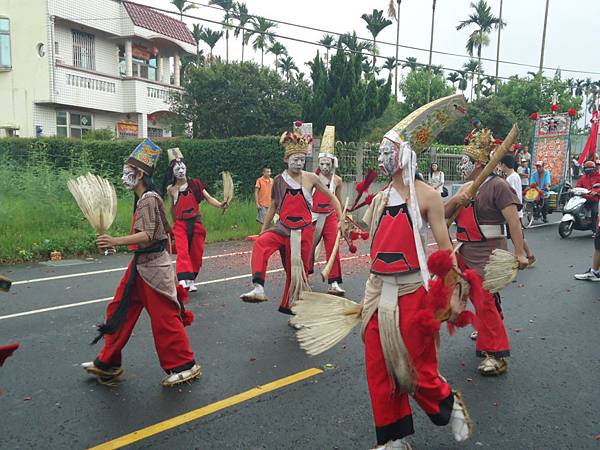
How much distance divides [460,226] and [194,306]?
3472 mm

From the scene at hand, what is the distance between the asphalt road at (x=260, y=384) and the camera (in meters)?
3.70

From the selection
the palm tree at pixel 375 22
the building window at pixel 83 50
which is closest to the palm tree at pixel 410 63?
the palm tree at pixel 375 22

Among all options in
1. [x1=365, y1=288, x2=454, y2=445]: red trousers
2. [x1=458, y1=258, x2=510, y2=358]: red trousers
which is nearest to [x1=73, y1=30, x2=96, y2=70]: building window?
[x1=458, y1=258, x2=510, y2=358]: red trousers

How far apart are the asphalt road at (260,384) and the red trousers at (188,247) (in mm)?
403

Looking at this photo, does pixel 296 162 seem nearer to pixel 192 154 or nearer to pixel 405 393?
pixel 405 393

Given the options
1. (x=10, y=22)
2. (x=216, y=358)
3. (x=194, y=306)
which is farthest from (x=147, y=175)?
(x=10, y=22)

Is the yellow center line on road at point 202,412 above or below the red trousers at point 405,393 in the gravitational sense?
below

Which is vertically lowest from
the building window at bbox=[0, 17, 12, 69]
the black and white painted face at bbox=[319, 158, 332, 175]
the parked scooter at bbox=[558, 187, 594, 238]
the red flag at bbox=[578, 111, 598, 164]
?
the parked scooter at bbox=[558, 187, 594, 238]

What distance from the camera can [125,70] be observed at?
29062mm

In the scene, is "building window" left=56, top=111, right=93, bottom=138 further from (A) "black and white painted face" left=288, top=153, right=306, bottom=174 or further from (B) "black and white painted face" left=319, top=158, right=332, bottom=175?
(A) "black and white painted face" left=288, top=153, right=306, bottom=174

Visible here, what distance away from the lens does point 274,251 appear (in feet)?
19.2

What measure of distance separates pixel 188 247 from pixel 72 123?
72.2ft

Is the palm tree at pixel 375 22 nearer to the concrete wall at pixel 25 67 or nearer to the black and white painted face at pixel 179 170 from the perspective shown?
the concrete wall at pixel 25 67

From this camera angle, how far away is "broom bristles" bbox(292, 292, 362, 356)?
3.59m
